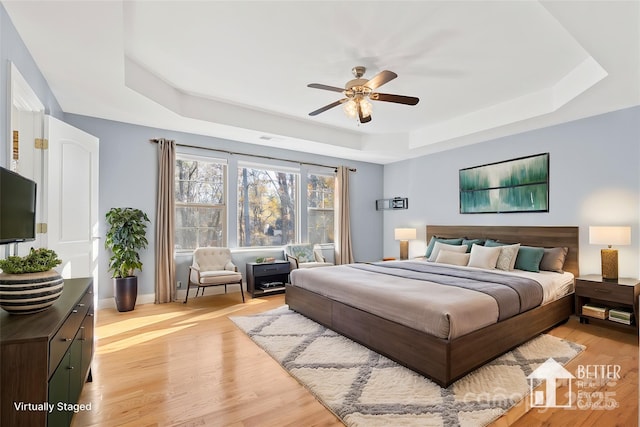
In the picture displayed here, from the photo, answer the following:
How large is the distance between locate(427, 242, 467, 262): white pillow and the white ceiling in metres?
1.71

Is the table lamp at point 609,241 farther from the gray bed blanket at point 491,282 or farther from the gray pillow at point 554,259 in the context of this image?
the gray bed blanket at point 491,282

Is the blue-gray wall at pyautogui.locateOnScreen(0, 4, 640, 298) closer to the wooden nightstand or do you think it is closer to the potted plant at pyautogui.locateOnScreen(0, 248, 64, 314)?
the wooden nightstand

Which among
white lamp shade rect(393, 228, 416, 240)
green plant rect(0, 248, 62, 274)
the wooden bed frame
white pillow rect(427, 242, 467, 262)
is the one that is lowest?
the wooden bed frame

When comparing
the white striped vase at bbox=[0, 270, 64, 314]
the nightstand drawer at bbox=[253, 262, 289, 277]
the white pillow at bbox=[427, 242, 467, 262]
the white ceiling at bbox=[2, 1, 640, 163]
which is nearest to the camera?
the white striped vase at bbox=[0, 270, 64, 314]

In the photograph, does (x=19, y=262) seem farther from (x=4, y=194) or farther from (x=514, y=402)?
(x=514, y=402)

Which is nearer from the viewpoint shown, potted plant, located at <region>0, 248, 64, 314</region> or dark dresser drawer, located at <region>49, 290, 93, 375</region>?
dark dresser drawer, located at <region>49, 290, 93, 375</region>

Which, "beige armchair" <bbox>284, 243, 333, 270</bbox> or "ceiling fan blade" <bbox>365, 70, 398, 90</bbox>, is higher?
"ceiling fan blade" <bbox>365, 70, 398, 90</bbox>

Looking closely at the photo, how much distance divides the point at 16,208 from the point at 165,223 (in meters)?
2.95

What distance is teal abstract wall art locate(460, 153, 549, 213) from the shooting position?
4.53 meters

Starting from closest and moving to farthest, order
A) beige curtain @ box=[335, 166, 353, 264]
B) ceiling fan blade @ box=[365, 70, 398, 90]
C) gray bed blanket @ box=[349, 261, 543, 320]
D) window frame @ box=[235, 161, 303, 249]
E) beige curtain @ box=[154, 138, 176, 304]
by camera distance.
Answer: ceiling fan blade @ box=[365, 70, 398, 90], gray bed blanket @ box=[349, 261, 543, 320], beige curtain @ box=[154, 138, 176, 304], window frame @ box=[235, 161, 303, 249], beige curtain @ box=[335, 166, 353, 264]

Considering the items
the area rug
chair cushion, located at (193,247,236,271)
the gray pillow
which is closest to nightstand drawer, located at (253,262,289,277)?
chair cushion, located at (193,247,236,271)

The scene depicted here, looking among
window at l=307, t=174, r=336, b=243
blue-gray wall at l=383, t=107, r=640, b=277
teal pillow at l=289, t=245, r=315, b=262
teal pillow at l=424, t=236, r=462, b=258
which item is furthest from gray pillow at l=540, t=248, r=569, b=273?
window at l=307, t=174, r=336, b=243

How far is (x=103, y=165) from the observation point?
14.4 ft

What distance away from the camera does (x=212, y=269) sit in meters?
4.97
